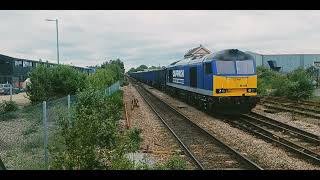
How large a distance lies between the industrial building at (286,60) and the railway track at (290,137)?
204 ft

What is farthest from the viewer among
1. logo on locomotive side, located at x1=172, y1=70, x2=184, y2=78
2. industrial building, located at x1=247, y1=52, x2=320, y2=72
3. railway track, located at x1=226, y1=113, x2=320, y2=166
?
industrial building, located at x1=247, y1=52, x2=320, y2=72

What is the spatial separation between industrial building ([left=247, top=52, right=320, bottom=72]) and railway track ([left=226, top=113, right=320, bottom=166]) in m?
62.3

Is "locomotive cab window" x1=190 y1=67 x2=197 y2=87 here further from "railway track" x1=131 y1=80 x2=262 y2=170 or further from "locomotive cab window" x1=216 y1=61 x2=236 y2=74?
"railway track" x1=131 y1=80 x2=262 y2=170

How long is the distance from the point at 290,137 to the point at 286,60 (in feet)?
228

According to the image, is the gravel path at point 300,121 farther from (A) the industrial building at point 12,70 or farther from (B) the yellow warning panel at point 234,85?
(A) the industrial building at point 12,70

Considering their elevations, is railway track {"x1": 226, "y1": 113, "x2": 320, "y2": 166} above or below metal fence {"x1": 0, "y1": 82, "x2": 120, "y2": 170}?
below

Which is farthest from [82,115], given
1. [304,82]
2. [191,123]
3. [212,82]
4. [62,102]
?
[304,82]

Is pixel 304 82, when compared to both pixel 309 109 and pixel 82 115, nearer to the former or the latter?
pixel 309 109

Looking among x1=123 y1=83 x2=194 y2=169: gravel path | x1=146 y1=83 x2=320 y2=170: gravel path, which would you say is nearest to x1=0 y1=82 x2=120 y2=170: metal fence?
x1=123 y1=83 x2=194 y2=169: gravel path

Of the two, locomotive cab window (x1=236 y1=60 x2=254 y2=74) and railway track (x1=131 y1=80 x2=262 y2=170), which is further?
locomotive cab window (x1=236 y1=60 x2=254 y2=74)

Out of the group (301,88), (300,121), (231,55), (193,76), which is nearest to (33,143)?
(300,121)

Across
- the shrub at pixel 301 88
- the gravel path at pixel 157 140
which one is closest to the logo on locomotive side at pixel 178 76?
the gravel path at pixel 157 140

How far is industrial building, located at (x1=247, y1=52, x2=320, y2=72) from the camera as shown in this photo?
3086 inches

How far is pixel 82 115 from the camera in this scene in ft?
28.9
